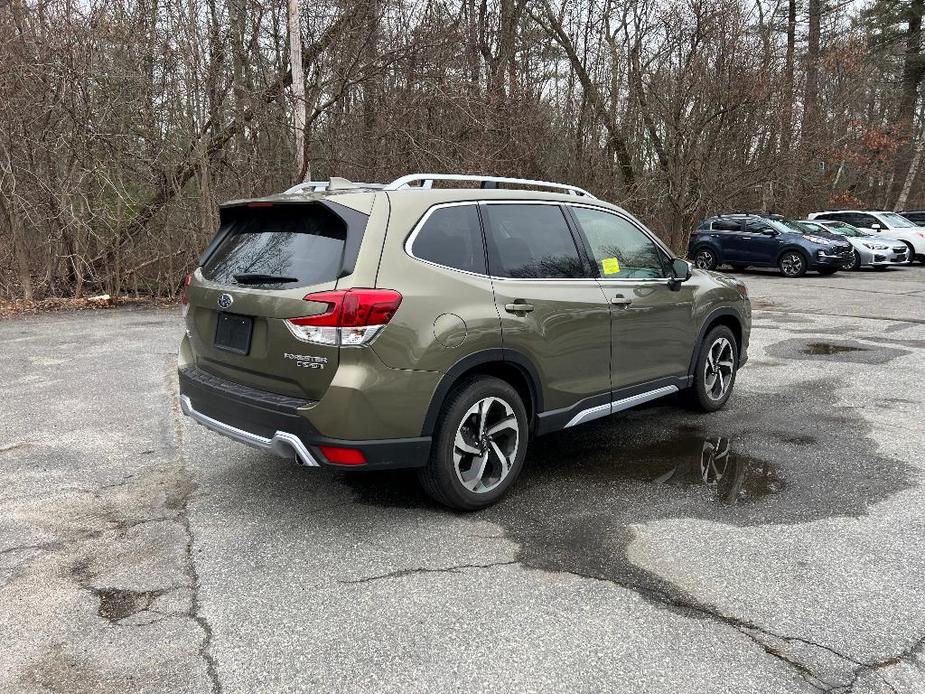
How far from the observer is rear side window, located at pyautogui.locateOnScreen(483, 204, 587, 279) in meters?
4.11

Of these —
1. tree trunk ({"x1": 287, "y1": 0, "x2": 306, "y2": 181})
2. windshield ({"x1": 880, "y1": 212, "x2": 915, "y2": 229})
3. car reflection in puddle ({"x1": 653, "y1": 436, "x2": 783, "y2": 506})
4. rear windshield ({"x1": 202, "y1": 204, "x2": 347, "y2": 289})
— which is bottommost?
car reflection in puddle ({"x1": 653, "y1": 436, "x2": 783, "y2": 506})

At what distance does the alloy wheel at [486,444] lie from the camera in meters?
3.85

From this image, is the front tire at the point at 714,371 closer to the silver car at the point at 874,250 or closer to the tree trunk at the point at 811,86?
the silver car at the point at 874,250

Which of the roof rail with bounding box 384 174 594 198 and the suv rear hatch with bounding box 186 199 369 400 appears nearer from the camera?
the suv rear hatch with bounding box 186 199 369 400

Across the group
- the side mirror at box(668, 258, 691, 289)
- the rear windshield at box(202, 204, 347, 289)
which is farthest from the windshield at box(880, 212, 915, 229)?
the rear windshield at box(202, 204, 347, 289)

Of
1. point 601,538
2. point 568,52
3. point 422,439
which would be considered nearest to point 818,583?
point 601,538

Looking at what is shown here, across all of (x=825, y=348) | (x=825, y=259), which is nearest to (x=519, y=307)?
(x=825, y=348)

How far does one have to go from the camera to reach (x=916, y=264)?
902 inches

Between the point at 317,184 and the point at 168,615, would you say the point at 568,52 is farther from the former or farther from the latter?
the point at 168,615

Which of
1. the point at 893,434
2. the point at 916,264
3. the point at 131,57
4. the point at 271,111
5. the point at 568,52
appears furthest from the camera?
the point at 916,264

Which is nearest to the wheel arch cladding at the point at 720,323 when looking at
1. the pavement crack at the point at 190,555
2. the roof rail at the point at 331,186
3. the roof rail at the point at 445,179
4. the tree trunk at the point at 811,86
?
the roof rail at the point at 445,179

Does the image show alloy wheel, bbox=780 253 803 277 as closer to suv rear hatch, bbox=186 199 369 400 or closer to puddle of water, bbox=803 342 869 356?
puddle of water, bbox=803 342 869 356

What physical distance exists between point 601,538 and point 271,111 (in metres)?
11.8

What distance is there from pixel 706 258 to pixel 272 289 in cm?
1924
